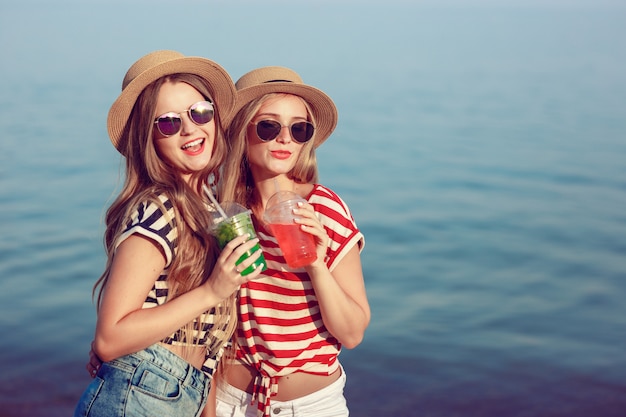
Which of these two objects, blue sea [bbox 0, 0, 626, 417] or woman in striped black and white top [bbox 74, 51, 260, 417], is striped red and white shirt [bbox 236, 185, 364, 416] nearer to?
woman in striped black and white top [bbox 74, 51, 260, 417]

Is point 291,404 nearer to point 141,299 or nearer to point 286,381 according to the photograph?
point 286,381

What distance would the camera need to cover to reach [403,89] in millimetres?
19438

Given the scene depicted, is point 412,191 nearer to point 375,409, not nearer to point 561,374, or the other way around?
point 561,374

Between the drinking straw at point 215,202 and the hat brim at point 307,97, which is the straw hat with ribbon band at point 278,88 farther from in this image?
the drinking straw at point 215,202

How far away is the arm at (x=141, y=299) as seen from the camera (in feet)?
9.57

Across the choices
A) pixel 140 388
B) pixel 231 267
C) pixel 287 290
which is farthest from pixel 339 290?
pixel 140 388

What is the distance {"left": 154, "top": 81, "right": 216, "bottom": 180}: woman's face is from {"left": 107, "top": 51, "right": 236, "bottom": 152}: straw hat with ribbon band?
8 cm

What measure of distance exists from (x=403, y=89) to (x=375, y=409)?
13.9 m

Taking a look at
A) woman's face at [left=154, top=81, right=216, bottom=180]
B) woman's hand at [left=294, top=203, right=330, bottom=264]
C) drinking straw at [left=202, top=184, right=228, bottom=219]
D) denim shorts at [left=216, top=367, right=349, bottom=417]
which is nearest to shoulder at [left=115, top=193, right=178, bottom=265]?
drinking straw at [left=202, top=184, right=228, bottom=219]

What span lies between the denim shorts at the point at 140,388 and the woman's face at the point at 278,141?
0.92m

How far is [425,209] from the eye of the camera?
11.7 meters

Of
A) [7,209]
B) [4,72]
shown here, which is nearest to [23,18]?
[4,72]

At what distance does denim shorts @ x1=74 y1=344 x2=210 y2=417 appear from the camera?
2.96m

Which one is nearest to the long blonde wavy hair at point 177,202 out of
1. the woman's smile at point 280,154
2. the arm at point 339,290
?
the woman's smile at point 280,154
